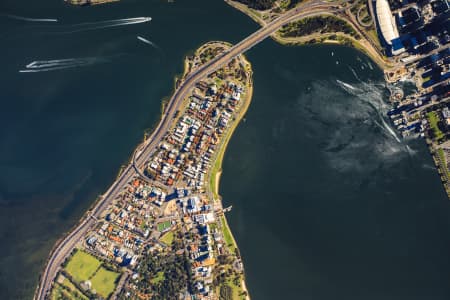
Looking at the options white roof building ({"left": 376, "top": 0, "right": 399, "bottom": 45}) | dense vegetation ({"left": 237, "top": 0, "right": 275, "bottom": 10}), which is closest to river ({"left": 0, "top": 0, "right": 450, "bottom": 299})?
dense vegetation ({"left": 237, "top": 0, "right": 275, "bottom": 10})

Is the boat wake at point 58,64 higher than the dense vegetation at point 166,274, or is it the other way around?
the boat wake at point 58,64

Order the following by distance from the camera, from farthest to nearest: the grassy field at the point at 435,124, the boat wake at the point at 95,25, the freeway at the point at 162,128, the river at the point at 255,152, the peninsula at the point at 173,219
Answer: the boat wake at the point at 95,25
the freeway at the point at 162,128
the peninsula at the point at 173,219
the grassy field at the point at 435,124
the river at the point at 255,152

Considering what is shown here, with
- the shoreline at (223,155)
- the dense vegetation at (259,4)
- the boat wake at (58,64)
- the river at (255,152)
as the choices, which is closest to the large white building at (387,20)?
the river at (255,152)

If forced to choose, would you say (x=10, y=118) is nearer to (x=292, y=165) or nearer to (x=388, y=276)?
(x=292, y=165)

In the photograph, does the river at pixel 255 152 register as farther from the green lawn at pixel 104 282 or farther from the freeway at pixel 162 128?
the green lawn at pixel 104 282

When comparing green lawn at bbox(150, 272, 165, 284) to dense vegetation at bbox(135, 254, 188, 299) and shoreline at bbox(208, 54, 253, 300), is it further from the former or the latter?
shoreline at bbox(208, 54, 253, 300)
